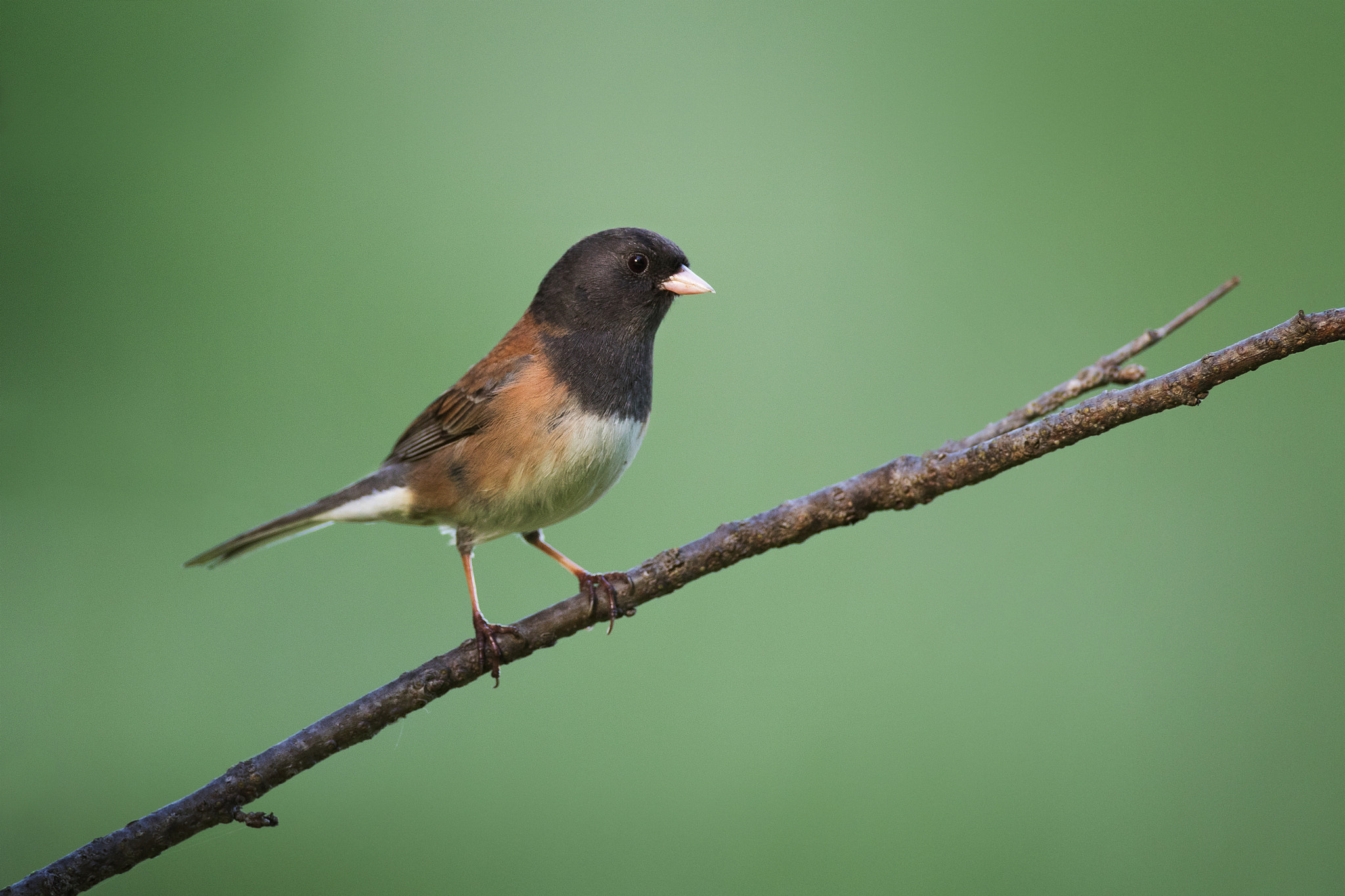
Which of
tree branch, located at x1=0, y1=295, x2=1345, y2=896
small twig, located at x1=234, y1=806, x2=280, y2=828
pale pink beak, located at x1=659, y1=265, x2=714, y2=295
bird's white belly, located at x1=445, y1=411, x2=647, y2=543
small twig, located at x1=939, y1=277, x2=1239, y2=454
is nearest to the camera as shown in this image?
tree branch, located at x1=0, y1=295, x2=1345, y2=896

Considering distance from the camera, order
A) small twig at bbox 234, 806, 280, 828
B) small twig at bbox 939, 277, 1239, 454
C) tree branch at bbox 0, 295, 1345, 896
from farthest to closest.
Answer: small twig at bbox 939, 277, 1239, 454, small twig at bbox 234, 806, 280, 828, tree branch at bbox 0, 295, 1345, 896

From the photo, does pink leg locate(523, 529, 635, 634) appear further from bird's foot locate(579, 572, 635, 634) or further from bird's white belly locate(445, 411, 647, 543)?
bird's white belly locate(445, 411, 647, 543)

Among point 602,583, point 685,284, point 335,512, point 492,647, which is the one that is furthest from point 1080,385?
point 335,512

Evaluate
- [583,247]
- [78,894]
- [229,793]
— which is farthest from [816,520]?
[78,894]

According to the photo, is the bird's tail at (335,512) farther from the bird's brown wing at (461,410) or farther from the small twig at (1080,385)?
the small twig at (1080,385)

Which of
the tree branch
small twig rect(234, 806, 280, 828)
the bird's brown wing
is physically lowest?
small twig rect(234, 806, 280, 828)

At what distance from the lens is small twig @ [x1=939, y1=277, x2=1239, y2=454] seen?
1195 millimetres

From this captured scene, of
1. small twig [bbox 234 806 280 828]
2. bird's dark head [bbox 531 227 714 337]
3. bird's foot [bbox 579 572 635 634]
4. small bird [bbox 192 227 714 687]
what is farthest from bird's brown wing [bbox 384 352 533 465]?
small twig [bbox 234 806 280 828]

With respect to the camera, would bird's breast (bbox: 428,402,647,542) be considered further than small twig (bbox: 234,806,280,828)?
→ Yes

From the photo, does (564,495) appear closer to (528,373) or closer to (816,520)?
(528,373)

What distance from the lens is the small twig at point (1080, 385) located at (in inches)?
47.1

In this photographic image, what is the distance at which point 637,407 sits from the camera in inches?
55.7

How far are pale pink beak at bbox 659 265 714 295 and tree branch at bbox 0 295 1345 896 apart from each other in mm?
446

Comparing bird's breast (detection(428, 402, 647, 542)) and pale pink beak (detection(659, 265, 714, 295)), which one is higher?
pale pink beak (detection(659, 265, 714, 295))
